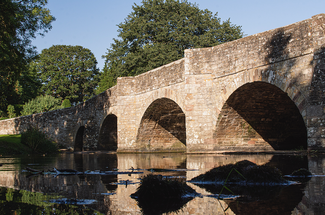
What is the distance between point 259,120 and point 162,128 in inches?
222

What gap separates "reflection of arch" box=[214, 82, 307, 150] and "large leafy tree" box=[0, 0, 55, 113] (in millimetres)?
7413

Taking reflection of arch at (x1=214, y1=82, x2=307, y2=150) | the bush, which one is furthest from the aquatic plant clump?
the bush

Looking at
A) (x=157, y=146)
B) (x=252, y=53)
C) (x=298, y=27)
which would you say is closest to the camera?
(x=298, y=27)

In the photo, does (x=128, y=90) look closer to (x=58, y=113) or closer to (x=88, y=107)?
(x=88, y=107)

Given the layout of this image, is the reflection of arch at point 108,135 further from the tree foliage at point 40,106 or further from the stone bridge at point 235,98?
the tree foliage at point 40,106

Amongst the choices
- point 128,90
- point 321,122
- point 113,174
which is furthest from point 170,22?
point 113,174

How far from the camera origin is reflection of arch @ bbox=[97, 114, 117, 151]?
788 inches

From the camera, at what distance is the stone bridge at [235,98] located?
8.70 m

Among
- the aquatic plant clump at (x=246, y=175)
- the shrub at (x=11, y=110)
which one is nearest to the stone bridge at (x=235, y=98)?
the aquatic plant clump at (x=246, y=175)

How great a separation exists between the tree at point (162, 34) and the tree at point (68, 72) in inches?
574

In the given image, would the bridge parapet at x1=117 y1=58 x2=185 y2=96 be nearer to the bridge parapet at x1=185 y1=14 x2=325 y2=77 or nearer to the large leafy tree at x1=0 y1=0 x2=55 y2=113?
the bridge parapet at x1=185 y1=14 x2=325 y2=77

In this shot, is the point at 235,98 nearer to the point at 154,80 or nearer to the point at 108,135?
the point at 154,80

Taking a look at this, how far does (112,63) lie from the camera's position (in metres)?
27.3

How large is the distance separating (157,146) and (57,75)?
26305 mm
